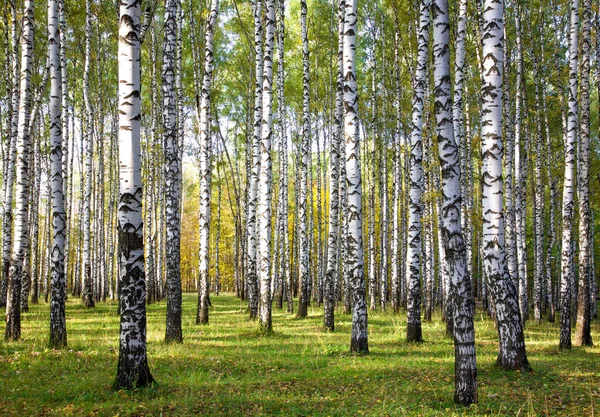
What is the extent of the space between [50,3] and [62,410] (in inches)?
325

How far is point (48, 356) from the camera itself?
8406mm

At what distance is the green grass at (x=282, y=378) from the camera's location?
5754 mm

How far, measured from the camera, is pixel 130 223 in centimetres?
635

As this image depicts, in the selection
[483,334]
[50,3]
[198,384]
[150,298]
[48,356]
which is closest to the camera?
[198,384]

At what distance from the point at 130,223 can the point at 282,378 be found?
3358mm

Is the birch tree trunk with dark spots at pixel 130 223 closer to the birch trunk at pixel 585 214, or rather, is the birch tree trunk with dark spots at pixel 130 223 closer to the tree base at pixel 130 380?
the tree base at pixel 130 380

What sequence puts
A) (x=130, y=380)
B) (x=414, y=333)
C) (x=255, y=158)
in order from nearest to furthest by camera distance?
(x=130, y=380)
(x=414, y=333)
(x=255, y=158)

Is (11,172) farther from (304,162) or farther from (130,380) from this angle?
(130,380)

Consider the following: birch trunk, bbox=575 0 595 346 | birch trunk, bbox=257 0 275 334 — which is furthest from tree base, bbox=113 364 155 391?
birch trunk, bbox=575 0 595 346

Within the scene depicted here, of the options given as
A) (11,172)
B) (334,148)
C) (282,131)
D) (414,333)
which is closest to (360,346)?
(414,333)

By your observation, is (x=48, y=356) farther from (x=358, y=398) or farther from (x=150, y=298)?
(x=150, y=298)

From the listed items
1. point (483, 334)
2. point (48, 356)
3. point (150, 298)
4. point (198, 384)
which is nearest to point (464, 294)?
point (198, 384)

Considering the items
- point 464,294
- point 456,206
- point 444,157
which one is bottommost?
point 464,294

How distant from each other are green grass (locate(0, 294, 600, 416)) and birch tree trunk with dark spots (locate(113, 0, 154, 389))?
41 centimetres
